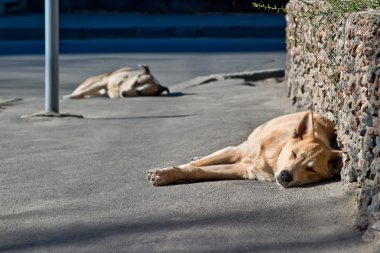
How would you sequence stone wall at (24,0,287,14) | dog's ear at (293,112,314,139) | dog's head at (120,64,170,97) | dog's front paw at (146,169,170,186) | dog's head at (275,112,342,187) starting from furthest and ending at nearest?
stone wall at (24,0,287,14)
dog's head at (120,64,170,97)
dog's front paw at (146,169,170,186)
dog's ear at (293,112,314,139)
dog's head at (275,112,342,187)

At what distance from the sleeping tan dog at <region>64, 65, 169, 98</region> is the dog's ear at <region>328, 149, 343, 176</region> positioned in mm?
6451

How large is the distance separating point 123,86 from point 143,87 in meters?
0.32

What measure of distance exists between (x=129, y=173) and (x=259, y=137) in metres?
1.05

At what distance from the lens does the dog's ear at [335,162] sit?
7143 mm

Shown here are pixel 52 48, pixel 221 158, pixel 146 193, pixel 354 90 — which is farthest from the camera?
pixel 52 48

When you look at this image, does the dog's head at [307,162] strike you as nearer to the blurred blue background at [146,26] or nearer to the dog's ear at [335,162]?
the dog's ear at [335,162]

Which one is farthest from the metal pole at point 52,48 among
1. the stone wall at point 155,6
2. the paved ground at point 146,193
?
the stone wall at point 155,6

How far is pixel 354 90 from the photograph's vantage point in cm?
679

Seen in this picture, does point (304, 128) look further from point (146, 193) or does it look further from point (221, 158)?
point (146, 193)

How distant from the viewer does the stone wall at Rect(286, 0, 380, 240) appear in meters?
6.18

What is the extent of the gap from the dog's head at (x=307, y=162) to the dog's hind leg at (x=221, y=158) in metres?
0.56

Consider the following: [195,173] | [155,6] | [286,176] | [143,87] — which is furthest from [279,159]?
[155,6]

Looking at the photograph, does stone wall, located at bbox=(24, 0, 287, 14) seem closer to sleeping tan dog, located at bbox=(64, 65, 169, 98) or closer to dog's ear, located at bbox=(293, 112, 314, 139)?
sleeping tan dog, located at bbox=(64, 65, 169, 98)

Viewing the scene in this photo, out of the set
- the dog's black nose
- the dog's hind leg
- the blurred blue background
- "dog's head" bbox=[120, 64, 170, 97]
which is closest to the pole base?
"dog's head" bbox=[120, 64, 170, 97]
